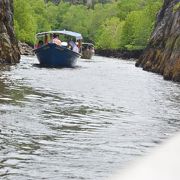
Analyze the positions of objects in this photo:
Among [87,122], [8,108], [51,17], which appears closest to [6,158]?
[87,122]

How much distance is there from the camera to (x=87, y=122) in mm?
13320

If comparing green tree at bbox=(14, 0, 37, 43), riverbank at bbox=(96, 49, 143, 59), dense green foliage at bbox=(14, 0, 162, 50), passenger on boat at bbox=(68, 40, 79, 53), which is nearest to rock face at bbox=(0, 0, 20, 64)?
passenger on boat at bbox=(68, 40, 79, 53)

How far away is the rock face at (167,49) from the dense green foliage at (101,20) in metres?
39.1

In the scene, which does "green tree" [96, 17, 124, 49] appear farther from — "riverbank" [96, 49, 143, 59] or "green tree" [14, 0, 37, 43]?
"green tree" [14, 0, 37, 43]

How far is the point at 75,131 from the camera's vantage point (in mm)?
11906

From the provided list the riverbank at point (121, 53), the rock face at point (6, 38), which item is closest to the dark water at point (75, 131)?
the rock face at point (6, 38)

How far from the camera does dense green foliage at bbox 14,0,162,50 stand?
96750 millimetres

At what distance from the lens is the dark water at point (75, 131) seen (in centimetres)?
849

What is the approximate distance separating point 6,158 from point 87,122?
15.5 feet

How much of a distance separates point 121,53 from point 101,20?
55.8 m

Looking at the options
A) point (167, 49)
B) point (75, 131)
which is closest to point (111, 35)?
point (167, 49)

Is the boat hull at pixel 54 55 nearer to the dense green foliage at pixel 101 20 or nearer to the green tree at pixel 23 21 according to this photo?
the dense green foliage at pixel 101 20

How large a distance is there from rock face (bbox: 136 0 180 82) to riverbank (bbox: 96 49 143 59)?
42194 millimetres

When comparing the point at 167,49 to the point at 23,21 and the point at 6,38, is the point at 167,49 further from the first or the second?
the point at 23,21
